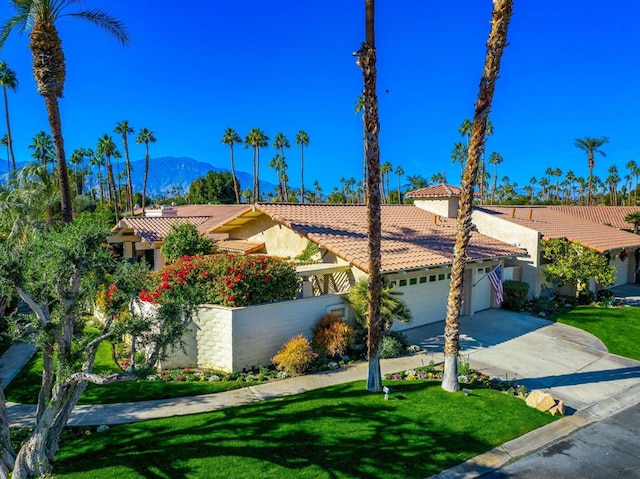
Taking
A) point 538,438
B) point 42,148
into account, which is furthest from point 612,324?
point 42,148

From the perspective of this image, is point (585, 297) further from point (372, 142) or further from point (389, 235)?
point (372, 142)

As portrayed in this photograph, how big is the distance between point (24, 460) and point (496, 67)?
13.4 metres

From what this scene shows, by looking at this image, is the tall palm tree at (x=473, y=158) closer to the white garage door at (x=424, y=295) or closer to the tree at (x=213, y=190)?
the white garage door at (x=424, y=295)

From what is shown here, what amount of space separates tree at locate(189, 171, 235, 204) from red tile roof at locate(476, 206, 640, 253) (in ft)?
213

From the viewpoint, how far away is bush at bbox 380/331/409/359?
15703 mm

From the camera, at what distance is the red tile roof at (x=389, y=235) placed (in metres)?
18.4

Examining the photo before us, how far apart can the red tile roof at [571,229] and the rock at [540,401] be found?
16.2 meters

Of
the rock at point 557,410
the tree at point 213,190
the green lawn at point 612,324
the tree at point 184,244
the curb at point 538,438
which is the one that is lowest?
the curb at point 538,438

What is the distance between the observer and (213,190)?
88312 millimetres

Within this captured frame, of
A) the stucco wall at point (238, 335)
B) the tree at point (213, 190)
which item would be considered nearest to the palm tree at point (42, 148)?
the tree at point (213, 190)

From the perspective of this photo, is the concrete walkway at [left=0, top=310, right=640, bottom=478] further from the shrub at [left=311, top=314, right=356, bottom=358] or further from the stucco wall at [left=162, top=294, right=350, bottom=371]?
the stucco wall at [left=162, top=294, right=350, bottom=371]

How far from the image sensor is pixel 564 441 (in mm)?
10297

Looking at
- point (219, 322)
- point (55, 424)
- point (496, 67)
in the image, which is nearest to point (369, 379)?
point (219, 322)

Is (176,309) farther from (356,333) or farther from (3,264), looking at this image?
(356,333)
